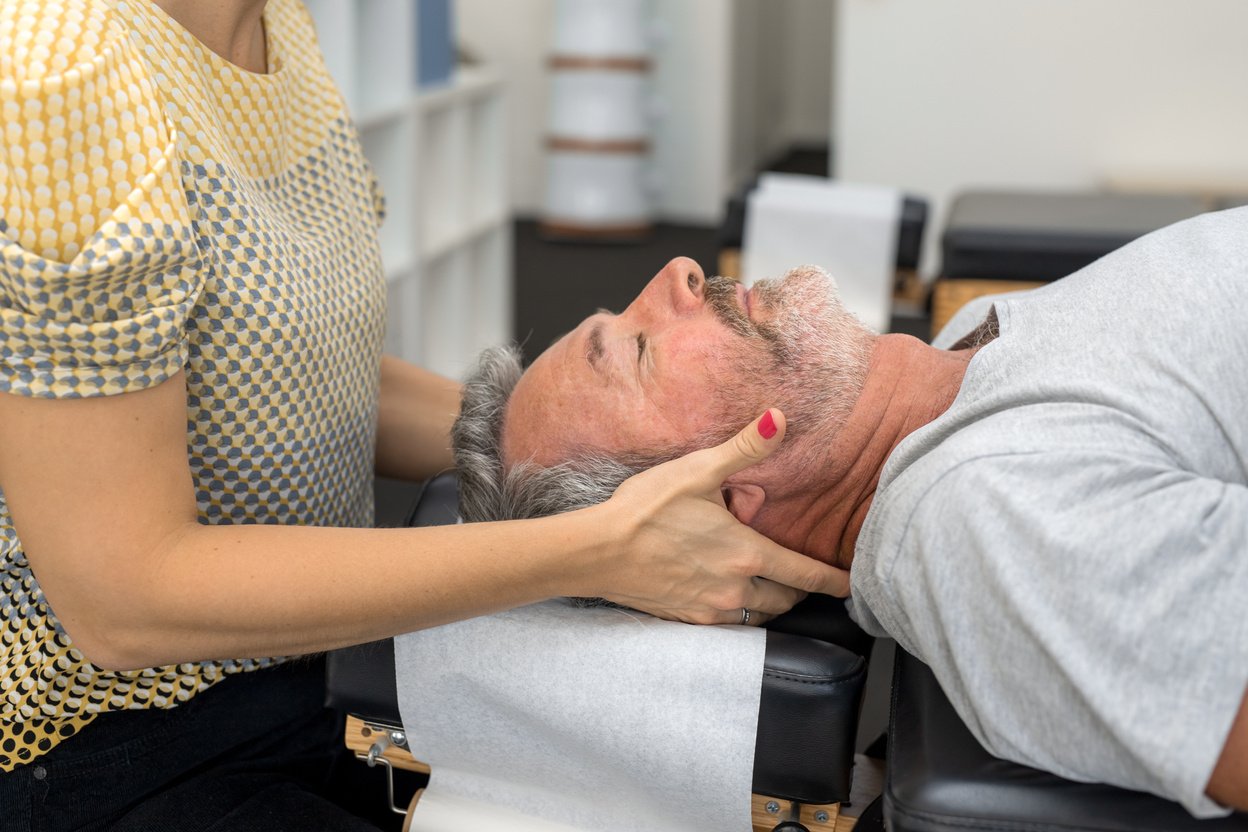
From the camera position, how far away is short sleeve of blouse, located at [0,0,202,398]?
35.1 inches

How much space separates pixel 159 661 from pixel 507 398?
463mm

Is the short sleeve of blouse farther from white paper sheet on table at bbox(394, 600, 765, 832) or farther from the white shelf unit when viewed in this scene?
the white shelf unit

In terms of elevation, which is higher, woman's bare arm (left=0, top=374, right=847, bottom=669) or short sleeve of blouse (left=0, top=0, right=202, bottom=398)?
short sleeve of blouse (left=0, top=0, right=202, bottom=398)

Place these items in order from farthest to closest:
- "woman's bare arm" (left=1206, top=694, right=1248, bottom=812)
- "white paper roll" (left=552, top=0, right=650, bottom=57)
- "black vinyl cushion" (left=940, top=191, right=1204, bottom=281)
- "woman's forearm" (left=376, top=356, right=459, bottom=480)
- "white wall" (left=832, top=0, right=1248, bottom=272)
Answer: "white paper roll" (left=552, top=0, right=650, bottom=57) → "white wall" (left=832, top=0, right=1248, bottom=272) → "black vinyl cushion" (left=940, top=191, right=1204, bottom=281) → "woman's forearm" (left=376, top=356, right=459, bottom=480) → "woman's bare arm" (left=1206, top=694, right=1248, bottom=812)

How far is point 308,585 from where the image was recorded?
1006mm

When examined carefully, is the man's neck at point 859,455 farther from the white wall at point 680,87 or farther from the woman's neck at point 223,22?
the white wall at point 680,87

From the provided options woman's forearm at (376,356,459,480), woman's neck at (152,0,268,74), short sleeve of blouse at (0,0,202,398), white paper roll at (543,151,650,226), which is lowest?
white paper roll at (543,151,650,226)

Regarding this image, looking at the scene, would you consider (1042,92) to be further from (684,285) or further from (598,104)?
(684,285)

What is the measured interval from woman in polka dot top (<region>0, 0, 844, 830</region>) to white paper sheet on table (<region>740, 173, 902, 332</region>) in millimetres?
1990

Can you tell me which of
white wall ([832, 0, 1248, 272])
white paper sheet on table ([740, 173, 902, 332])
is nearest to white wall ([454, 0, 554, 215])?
white wall ([832, 0, 1248, 272])

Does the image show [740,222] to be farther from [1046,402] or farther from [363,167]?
[1046,402]

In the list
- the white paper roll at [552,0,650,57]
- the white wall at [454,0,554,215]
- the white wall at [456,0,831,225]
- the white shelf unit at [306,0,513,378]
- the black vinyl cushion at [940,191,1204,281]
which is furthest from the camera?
the white wall at [454,0,554,215]

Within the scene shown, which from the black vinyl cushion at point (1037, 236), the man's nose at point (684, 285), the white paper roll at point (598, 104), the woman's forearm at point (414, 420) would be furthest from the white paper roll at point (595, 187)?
the man's nose at point (684, 285)

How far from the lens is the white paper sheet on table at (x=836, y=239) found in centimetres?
315
